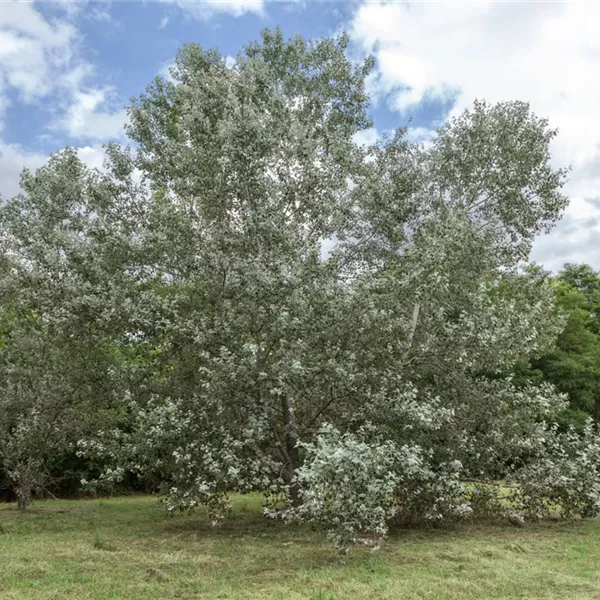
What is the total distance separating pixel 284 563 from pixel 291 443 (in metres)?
3.30

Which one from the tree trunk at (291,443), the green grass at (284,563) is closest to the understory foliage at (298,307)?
the tree trunk at (291,443)

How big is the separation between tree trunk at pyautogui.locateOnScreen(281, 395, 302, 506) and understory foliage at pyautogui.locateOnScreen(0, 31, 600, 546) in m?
0.07

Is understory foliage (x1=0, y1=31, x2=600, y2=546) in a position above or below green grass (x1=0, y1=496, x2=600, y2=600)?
above

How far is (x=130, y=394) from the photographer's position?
11.3 m

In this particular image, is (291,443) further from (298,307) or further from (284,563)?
(284,563)

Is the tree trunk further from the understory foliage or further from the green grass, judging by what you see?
the green grass

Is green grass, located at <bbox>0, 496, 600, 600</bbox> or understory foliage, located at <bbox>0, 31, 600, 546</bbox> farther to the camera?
understory foliage, located at <bbox>0, 31, 600, 546</bbox>

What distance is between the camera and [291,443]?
1178cm

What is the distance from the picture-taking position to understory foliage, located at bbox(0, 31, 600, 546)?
34.4 feet

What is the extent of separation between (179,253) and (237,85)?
3.70m

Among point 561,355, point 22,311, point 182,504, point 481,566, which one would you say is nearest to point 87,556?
point 182,504

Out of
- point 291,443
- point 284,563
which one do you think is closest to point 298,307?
point 291,443

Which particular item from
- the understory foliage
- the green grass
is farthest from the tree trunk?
the green grass

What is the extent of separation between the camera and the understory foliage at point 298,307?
34.4 ft
